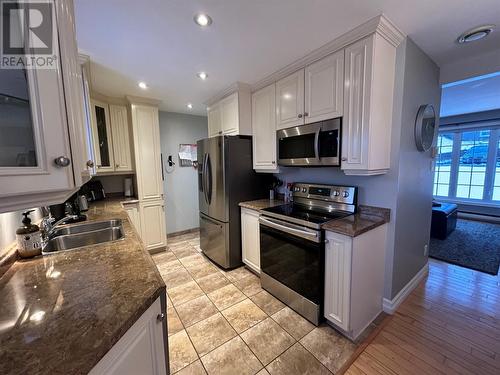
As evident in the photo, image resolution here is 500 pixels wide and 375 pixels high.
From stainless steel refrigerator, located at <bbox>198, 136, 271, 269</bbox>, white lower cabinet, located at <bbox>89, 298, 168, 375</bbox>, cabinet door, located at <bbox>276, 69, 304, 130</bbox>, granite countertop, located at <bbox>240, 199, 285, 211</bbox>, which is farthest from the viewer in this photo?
stainless steel refrigerator, located at <bbox>198, 136, 271, 269</bbox>

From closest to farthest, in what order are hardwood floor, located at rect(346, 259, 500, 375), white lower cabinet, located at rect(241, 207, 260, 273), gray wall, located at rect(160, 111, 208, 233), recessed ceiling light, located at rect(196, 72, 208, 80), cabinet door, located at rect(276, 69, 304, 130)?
1. hardwood floor, located at rect(346, 259, 500, 375)
2. cabinet door, located at rect(276, 69, 304, 130)
3. recessed ceiling light, located at rect(196, 72, 208, 80)
4. white lower cabinet, located at rect(241, 207, 260, 273)
5. gray wall, located at rect(160, 111, 208, 233)

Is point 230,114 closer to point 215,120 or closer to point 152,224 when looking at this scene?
point 215,120

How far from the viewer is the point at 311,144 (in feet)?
6.68

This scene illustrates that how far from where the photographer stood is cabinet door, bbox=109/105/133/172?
307 centimetres

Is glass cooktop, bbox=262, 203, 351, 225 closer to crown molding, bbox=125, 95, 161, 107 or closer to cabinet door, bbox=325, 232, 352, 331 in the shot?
cabinet door, bbox=325, 232, 352, 331

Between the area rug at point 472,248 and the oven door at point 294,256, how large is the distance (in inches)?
97.1

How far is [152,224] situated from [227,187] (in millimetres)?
1516

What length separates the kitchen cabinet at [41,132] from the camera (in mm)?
566

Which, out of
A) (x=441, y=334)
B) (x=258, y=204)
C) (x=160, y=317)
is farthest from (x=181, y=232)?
(x=441, y=334)

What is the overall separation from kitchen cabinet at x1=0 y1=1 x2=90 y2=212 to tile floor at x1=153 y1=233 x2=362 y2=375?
59.2 inches

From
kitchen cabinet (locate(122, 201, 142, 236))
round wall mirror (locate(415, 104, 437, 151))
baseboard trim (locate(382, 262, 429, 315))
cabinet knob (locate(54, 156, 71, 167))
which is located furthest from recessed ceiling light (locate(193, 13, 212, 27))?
baseboard trim (locate(382, 262, 429, 315))

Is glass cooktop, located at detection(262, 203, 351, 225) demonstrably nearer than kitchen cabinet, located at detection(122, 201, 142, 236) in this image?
Yes

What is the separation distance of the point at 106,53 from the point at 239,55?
3.85 ft

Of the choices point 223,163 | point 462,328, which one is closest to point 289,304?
point 462,328
